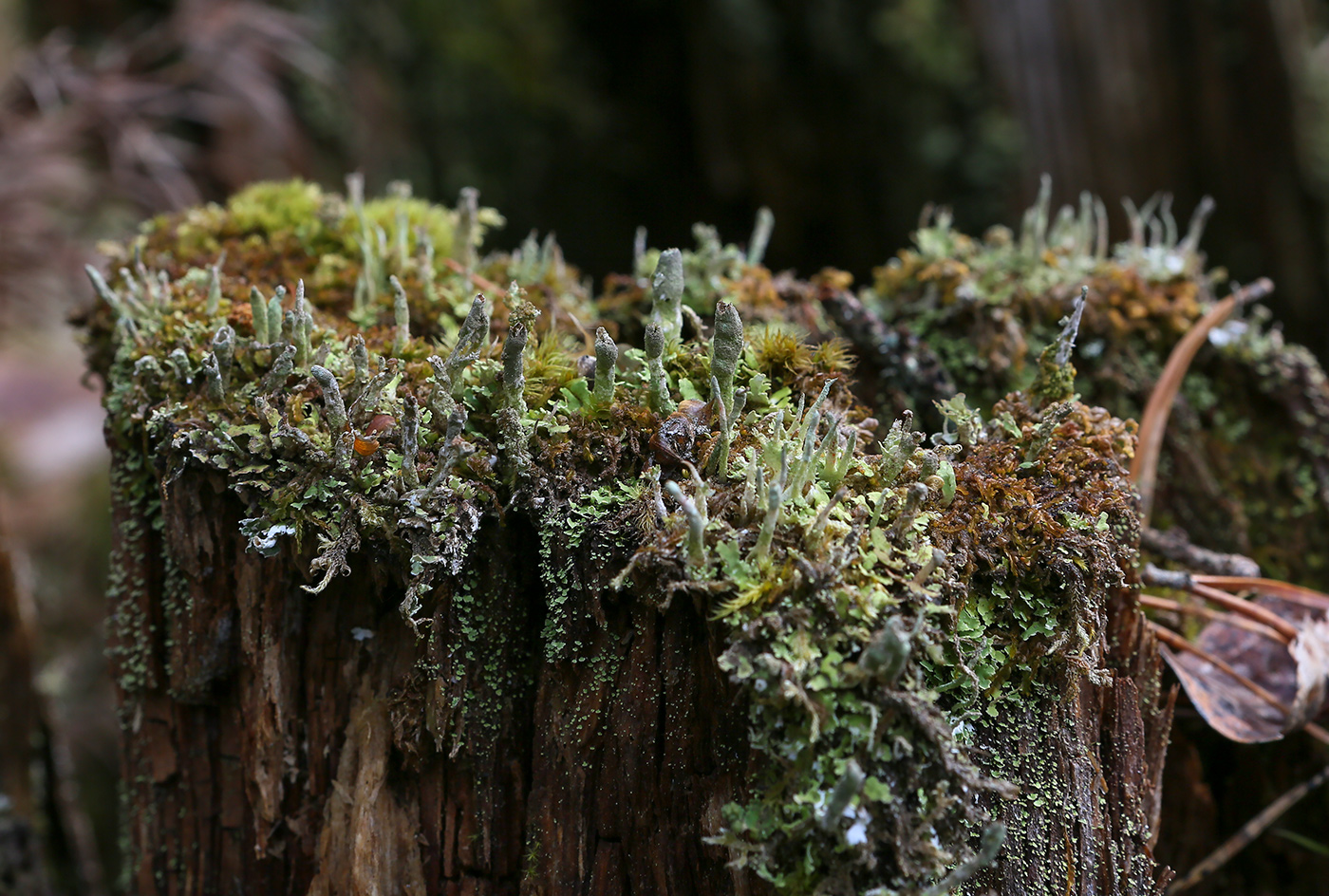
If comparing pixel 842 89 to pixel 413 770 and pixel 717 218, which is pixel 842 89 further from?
pixel 413 770

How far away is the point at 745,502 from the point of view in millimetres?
1282

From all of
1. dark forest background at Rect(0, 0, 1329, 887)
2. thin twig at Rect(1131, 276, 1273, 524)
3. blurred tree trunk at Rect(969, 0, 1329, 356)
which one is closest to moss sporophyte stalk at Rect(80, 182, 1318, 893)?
thin twig at Rect(1131, 276, 1273, 524)

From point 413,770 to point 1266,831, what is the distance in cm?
196

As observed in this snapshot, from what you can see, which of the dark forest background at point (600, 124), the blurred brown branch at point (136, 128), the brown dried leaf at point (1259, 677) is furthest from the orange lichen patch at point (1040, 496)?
the blurred brown branch at point (136, 128)

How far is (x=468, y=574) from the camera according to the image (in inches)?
57.5

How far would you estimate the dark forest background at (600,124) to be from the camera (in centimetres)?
427

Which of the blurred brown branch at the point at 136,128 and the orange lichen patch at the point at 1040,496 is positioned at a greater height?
the blurred brown branch at the point at 136,128

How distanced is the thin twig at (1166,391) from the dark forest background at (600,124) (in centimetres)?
262

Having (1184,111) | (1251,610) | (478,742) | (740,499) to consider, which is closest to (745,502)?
(740,499)

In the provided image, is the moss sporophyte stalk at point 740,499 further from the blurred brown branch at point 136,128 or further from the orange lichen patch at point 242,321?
the blurred brown branch at point 136,128

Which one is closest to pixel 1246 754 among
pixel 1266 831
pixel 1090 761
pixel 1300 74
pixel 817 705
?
pixel 1266 831

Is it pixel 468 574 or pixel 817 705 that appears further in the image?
pixel 468 574

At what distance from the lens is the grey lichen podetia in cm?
117

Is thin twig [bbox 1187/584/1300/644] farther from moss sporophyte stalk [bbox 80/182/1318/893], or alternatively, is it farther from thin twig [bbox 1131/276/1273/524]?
moss sporophyte stalk [bbox 80/182/1318/893]
